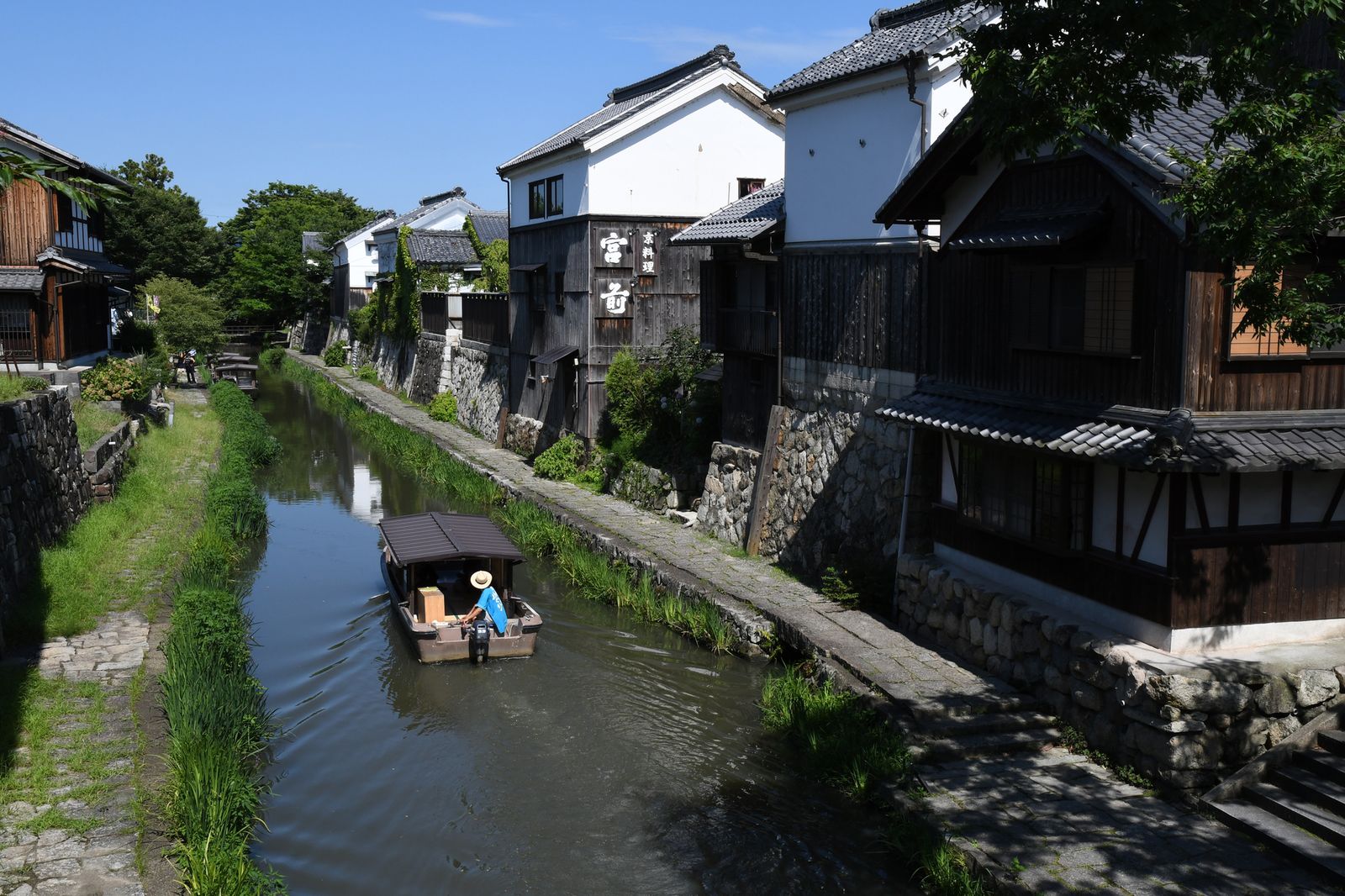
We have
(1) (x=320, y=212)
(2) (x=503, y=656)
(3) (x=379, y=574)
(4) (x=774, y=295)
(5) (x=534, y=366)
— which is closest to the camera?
(2) (x=503, y=656)

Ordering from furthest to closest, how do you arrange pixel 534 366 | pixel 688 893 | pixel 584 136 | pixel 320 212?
pixel 320 212 < pixel 534 366 < pixel 584 136 < pixel 688 893

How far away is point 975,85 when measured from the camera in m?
8.90

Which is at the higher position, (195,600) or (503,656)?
(195,600)

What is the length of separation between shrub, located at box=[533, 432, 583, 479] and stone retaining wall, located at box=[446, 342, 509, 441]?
6.26 m

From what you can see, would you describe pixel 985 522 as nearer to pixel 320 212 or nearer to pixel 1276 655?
pixel 1276 655

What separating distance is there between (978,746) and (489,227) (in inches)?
1687

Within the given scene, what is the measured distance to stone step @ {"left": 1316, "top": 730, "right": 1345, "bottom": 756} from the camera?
31.1ft

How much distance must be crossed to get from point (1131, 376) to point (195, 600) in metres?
11.9

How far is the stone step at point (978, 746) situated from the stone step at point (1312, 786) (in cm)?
221

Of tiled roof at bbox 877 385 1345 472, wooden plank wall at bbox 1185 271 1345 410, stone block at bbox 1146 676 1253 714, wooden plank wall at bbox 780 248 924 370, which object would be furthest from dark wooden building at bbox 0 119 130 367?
stone block at bbox 1146 676 1253 714

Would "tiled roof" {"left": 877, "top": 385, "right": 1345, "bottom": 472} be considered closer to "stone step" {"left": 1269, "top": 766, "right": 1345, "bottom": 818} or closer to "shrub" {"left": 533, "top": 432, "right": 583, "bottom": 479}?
"stone step" {"left": 1269, "top": 766, "right": 1345, "bottom": 818}

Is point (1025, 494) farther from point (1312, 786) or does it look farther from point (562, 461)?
point (562, 461)

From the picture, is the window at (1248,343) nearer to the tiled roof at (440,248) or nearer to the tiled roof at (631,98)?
the tiled roof at (631,98)

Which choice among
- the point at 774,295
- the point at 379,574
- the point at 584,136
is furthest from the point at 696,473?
the point at 584,136
